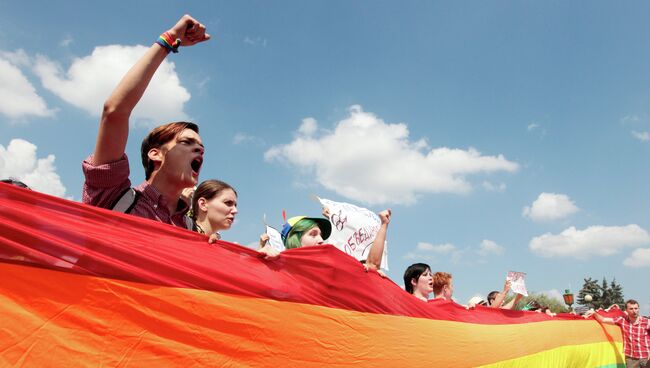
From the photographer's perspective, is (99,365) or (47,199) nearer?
(99,365)

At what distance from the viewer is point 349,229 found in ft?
19.5

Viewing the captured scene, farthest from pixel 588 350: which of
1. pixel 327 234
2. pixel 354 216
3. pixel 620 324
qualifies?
pixel 327 234

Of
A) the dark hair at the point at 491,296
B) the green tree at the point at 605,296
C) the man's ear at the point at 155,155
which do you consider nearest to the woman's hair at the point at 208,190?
the man's ear at the point at 155,155

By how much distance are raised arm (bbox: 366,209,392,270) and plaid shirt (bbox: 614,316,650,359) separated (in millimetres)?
6457

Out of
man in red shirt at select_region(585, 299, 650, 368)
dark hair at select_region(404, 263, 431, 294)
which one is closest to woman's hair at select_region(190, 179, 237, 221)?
dark hair at select_region(404, 263, 431, 294)

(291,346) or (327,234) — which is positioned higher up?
(327,234)

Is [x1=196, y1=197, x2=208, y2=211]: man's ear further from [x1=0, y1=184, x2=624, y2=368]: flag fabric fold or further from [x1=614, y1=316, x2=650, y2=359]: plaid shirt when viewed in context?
[x1=614, y1=316, x2=650, y2=359]: plaid shirt

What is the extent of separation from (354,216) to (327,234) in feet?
7.27

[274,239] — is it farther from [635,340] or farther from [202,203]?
[635,340]

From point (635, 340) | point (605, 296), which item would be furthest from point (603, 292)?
point (635, 340)

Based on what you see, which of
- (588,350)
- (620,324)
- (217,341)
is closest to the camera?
(217,341)

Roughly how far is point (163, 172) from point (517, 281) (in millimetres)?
6227

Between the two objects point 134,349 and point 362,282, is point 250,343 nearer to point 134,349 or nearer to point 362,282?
point 134,349

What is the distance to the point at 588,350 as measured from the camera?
695cm
